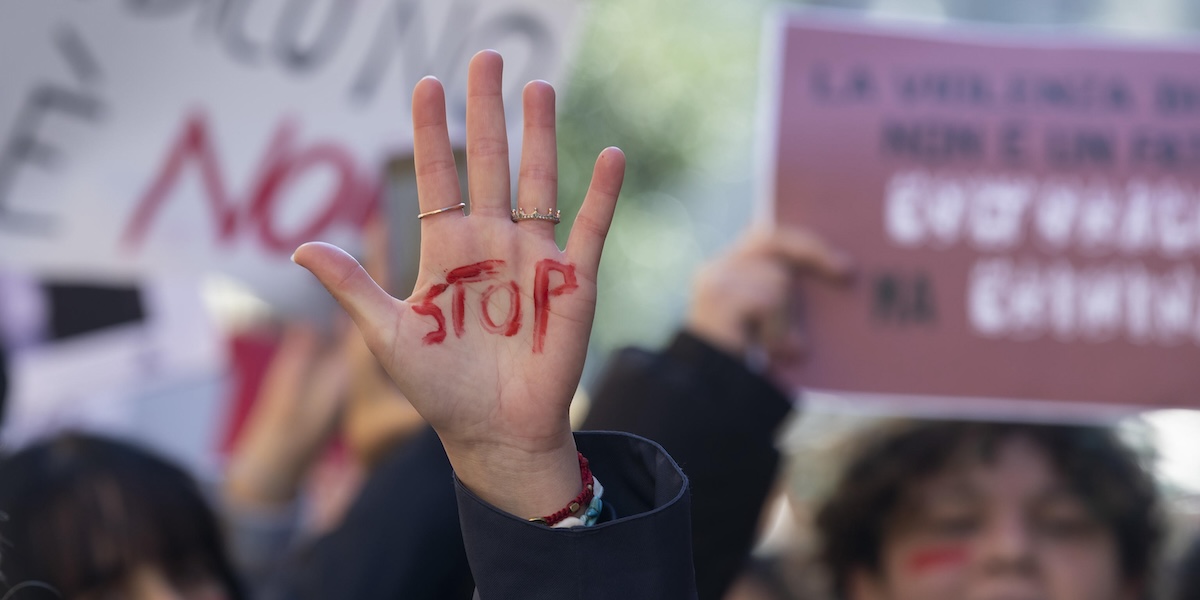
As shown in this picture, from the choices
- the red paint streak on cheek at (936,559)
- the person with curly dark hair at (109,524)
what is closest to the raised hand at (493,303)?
the person with curly dark hair at (109,524)

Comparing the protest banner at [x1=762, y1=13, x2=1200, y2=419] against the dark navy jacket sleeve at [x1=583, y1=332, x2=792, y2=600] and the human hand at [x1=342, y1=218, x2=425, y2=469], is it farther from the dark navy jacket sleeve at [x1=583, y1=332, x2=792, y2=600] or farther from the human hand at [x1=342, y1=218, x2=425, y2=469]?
the human hand at [x1=342, y1=218, x2=425, y2=469]

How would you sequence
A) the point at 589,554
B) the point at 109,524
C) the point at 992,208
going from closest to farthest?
the point at 589,554 < the point at 109,524 < the point at 992,208

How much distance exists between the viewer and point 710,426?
1.53 metres

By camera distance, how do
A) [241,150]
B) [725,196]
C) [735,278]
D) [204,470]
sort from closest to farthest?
[735,278] < [241,150] < [204,470] < [725,196]

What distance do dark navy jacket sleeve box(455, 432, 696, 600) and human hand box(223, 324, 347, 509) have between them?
193 centimetres

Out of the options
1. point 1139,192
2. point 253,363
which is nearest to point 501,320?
point 1139,192

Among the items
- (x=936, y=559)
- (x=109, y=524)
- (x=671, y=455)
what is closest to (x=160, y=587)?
(x=109, y=524)

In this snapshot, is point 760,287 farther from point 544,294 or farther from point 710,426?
point 544,294

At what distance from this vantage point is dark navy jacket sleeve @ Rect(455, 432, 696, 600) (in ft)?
3.24

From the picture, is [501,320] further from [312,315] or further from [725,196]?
[725,196]

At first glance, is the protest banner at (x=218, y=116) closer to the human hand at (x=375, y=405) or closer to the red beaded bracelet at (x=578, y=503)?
the human hand at (x=375, y=405)

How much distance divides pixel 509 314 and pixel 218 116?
55.2 inches

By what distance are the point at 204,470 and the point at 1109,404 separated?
2.48 meters

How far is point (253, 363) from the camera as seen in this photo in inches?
145
